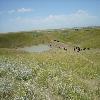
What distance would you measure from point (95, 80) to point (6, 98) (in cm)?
1243

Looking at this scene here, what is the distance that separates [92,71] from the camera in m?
30.4

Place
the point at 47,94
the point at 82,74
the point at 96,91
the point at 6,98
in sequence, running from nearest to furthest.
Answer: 1. the point at 6,98
2. the point at 47,94
3. the point at 96,91
4. the point at 82,74

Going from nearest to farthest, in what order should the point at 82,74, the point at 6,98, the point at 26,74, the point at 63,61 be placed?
1. the point at 6,98
2. the point at 26,74
3. the point at 82,74
4. the point at 63,61

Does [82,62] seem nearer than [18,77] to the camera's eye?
No

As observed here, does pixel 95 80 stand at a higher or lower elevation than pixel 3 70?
lower

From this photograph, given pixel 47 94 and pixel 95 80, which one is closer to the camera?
pixel 47 94

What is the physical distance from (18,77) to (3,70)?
2.45 metres

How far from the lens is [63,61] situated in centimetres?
3566

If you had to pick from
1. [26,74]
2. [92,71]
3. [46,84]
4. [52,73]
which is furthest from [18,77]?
[92,71]

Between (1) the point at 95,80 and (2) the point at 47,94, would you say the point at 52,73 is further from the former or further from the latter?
(2) the point at 47,94

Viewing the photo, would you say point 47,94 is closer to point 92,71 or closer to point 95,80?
point 95,80

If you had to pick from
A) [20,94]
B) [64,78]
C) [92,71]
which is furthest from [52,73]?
[20,94]

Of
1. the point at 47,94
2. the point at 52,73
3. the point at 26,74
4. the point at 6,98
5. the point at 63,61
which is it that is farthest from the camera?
the point at 63,61

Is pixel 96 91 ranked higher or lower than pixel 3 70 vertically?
lower
